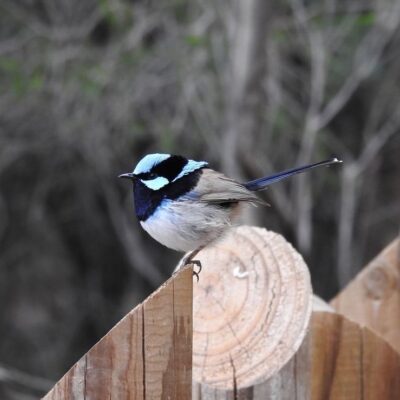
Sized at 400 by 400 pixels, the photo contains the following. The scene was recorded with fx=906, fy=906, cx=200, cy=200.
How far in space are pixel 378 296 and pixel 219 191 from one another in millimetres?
714

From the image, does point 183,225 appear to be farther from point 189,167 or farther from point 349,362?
point 349,362

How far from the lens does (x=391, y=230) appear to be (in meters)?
9.08

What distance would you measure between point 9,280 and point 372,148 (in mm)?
4473

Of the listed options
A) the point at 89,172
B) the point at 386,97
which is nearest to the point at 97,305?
the point at 89,172

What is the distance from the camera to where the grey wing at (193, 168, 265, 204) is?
3420 millimetres

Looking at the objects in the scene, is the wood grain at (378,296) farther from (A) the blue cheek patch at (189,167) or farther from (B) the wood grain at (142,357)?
(B) the wood grain at (142,357)

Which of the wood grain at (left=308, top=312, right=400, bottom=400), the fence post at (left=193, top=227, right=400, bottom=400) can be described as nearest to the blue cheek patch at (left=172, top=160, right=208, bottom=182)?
the fence post at (left=193, top=227, right=400, bottom=400)

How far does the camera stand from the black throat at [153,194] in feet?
10.8

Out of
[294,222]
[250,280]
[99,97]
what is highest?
[250,280]

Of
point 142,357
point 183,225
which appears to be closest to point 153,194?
point 183,225

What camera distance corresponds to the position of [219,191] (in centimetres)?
347

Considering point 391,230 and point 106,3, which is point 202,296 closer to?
point 106,3

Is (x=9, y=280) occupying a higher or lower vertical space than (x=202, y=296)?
lower

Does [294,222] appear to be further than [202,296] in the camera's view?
Yes
